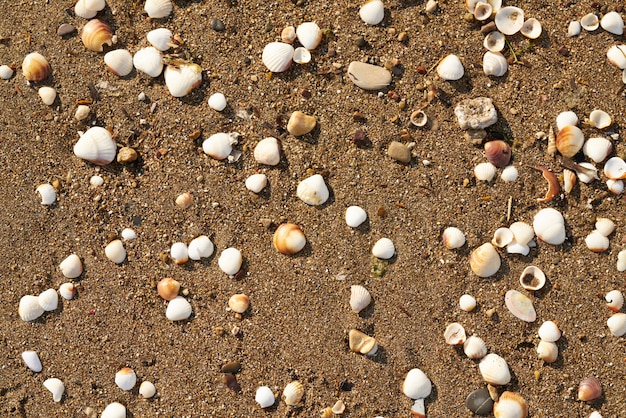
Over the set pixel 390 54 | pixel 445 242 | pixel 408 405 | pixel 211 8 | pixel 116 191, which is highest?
pixel 211 8

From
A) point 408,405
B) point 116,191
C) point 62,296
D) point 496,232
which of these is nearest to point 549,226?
point 496,232

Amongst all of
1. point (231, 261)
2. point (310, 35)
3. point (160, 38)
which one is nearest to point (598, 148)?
point (310, 35)

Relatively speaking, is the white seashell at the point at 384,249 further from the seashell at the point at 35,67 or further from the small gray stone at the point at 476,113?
the seashell at the point at 35,67

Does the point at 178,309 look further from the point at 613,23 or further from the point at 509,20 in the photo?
the point at 613,23

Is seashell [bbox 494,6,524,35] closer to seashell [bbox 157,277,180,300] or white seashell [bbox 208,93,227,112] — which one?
white seashell [bbox 208,93,227,112]

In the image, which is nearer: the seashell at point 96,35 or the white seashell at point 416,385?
the white seashell at point 416,385

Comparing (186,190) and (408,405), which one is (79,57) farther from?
(408,405)

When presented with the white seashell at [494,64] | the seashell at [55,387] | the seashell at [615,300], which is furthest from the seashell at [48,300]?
the seashell at [615,300]

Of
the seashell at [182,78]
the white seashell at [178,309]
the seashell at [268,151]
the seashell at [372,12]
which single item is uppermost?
the seashell at [372,12]
